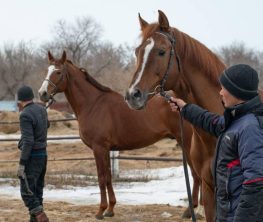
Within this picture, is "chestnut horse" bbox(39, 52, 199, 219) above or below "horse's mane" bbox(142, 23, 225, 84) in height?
below

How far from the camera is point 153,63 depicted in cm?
359

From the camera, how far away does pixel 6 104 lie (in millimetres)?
44688

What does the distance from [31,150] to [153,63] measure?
2.85m

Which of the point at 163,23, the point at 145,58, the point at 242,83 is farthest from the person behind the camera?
the point at 163,23

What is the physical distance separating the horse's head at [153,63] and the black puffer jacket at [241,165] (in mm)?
919

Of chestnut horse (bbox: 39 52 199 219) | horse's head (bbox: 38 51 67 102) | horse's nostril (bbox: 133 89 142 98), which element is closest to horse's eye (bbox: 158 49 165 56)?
horse's nostril (bbox: 133 89 142 98)

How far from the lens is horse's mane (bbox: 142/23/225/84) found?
3777mm

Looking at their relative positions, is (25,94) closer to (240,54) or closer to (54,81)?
(54,81)

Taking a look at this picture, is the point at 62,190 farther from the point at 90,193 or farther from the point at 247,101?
the point at 247,101

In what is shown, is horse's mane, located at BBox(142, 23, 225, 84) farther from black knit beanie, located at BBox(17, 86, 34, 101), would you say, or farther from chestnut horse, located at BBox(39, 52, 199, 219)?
chestnut horse, located at BBox(39, 52, 199, 219)

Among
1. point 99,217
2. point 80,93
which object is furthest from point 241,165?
point 80,93

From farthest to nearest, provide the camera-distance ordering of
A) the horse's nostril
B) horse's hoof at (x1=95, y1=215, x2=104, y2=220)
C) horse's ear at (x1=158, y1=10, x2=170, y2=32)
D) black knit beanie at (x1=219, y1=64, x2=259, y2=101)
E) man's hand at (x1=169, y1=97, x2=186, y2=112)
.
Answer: horse's hoof at (x1=95, y1=215, x2=104, y2=220)
horse's ear at (x1=158, y1=10, x2=170, y2=32)
the horse's nostril
man's hand at (x1=169, y1=97, x2=186, y2=112)
black knit beanie at (x1=219, y1=64, x2=259, y2=101)

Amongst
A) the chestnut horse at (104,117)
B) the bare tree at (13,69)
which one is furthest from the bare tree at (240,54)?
the chestnut horse at (104,117)

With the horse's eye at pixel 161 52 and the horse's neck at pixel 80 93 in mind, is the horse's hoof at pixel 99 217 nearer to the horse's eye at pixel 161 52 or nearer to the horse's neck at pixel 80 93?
the horse's neck at pixel 80 93
